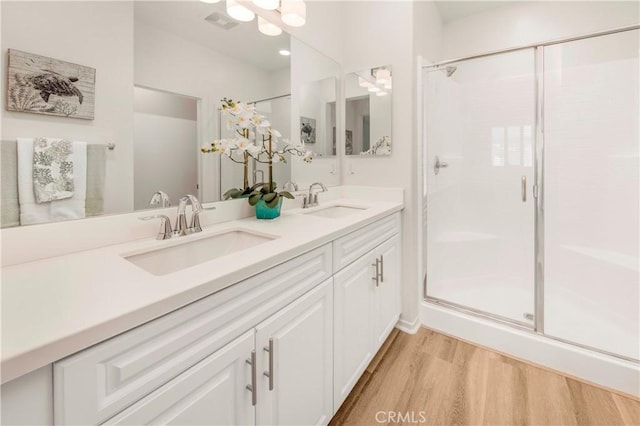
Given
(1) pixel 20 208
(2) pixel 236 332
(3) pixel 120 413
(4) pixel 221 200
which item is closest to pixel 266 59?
(4) pixel 221 200

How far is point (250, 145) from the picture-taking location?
1414 millimetres

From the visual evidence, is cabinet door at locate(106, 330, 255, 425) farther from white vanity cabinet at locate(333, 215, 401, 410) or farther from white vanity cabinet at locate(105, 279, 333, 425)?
white vanity cabinet at locate(333, 215, 401, 410)

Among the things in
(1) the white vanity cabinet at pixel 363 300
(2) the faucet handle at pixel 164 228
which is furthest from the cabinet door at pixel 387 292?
(2) the faucet handle at pixel 164 228

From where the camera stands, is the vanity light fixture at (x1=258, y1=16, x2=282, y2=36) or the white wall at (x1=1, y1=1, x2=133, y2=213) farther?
the vanity light fixture at (x1=258, y1=16, x2=282, y2=36)

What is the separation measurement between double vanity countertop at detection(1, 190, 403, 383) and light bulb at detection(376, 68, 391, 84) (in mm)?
1458

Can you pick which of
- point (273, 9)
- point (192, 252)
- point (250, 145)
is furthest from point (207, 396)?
point (273, 9)

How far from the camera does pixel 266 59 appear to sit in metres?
1.63

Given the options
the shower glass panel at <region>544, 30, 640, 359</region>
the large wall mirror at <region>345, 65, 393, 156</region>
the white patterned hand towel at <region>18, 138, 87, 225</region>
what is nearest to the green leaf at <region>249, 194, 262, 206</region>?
the white patterned hand towel at <region>18, 138, 87, 225</region>

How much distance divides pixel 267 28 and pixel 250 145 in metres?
0.72

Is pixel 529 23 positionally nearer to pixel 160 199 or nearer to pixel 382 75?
pixel 382 75

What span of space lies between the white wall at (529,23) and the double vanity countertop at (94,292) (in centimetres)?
255

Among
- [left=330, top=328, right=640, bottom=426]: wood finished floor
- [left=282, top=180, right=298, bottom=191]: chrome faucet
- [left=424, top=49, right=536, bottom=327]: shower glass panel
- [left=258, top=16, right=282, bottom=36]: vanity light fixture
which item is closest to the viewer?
[left=330, top=328, right=640, bottom=426]: wood finished floor

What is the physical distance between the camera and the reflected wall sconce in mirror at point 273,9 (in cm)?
143

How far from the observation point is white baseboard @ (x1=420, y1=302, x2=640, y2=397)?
4.89 ft
